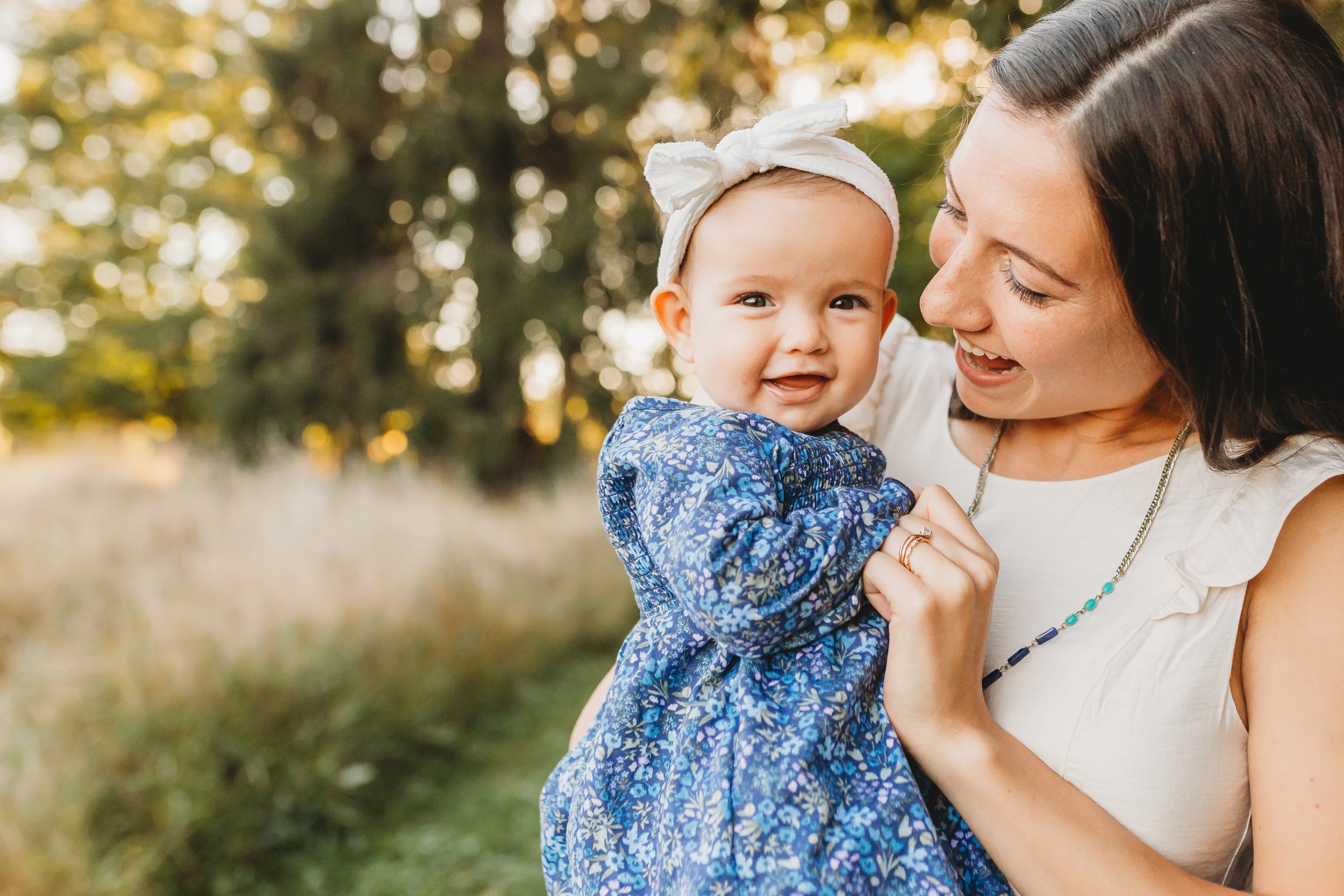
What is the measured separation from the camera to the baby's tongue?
1.49 metres

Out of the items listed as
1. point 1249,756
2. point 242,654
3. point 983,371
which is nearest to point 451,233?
point 242,654

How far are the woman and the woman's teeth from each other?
0.6 inches

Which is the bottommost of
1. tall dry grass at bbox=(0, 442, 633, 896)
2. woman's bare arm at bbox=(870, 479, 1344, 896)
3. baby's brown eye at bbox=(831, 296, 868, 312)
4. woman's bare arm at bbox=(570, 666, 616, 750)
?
tall dry grass at bbox=(0, 442, 633, 896)

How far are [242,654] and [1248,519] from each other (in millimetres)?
3769

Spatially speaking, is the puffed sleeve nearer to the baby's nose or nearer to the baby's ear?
the baby's nose

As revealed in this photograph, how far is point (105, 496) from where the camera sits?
22.4ft

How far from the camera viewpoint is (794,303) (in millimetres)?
1472

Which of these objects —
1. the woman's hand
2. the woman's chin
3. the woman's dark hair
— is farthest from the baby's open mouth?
the woman's dark hair

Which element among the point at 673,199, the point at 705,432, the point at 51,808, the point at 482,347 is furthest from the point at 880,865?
the point at 482,347

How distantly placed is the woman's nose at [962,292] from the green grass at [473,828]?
2.98 meters

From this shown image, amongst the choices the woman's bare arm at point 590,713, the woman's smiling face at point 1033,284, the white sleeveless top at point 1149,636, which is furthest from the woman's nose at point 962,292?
the woman's bare arm at point 590,713

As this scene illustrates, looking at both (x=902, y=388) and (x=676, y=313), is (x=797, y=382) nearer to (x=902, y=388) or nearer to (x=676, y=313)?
(x=676, y=313)

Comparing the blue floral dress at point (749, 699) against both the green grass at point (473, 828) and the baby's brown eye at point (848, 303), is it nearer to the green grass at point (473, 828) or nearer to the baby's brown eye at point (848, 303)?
the baby's brown eye at point (848, 303)

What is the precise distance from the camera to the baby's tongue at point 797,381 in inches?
58.5
